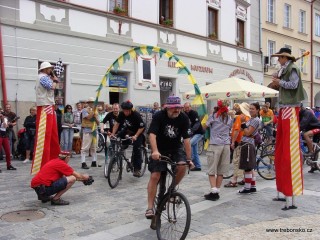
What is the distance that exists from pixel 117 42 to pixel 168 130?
10558 millimetres

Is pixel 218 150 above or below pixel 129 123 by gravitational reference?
below

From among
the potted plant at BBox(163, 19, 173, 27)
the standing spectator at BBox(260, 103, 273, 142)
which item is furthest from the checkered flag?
the standing spectator at BBox(260, 103, 273, 142)

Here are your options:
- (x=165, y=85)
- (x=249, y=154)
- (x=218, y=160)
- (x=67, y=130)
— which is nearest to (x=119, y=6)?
(x=165, y=85)

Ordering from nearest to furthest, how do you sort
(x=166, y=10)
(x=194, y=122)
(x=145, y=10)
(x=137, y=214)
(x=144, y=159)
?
(x=137, y=214), (x=144, y=159), (x=194, y=122), (x=145, y=10), (x=166, y=10)

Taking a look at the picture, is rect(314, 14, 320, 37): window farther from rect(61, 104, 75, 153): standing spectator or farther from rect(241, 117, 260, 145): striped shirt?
rect(241, 117, 260, 145): striped shirt

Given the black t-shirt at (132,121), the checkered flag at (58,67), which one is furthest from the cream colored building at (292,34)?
the black t-shirt at (132,121)

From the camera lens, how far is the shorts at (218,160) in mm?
6965

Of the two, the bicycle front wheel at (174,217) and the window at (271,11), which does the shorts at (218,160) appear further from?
the window at (271,11)

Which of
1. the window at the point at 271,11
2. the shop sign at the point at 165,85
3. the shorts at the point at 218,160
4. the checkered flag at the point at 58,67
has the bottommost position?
the shorts at the point at 218,160

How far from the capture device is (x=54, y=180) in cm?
635

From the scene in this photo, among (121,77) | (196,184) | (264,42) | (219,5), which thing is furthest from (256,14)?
(196,184)

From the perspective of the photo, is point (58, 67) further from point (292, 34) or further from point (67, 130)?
point (292, 34)

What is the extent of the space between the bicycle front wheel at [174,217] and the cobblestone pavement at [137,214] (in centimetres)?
29

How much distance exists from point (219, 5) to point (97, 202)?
16216mm
